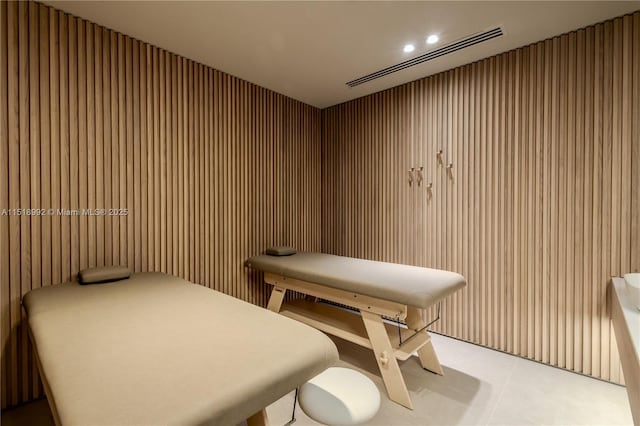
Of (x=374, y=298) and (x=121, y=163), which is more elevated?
(x=121, y=163)

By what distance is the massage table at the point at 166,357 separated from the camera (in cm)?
83

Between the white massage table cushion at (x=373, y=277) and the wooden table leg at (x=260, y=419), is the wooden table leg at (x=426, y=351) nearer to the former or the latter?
the white massage table cushion at (x=373, y=277)

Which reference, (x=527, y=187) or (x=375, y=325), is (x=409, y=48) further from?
(x=375, y=325)

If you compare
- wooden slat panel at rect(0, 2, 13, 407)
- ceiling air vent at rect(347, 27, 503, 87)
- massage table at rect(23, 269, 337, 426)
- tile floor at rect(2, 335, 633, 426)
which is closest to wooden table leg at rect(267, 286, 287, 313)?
tile floor at rect(2, 335, 633, 426)

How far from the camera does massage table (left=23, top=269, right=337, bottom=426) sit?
2.73ft

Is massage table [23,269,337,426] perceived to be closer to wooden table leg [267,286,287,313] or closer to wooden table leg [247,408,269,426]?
wooden table leg [247,408,269,426]

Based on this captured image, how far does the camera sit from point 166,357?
108cm

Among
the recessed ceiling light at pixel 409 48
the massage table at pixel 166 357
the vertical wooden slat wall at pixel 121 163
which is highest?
the recessed ceiling light at pixel 409 48

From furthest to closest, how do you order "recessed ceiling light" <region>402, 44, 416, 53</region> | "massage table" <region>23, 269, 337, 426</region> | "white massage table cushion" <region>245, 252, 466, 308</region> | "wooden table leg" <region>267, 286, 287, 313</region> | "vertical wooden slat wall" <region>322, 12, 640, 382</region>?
"wooden table leg" <region>267, 286, 287, 313</region> → "recessed ceiling light" <region>402, 44, 416, 53</region> → "vertical wooden slat wall" <region>322, 12, 640, 382</region> → "white massage table cushion" <region>245, 252, 466, 308</region> → "massage table" <region>23, 269, 337, 426</region>

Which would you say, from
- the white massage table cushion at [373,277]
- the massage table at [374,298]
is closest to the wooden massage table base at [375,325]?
the massage table at [374,298]

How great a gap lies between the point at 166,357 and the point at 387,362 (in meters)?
1.40

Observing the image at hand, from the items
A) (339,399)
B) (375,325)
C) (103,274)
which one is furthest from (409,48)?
(103,274)

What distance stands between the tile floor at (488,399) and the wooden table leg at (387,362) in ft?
0.20

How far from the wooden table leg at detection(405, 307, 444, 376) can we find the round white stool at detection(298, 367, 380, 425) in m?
0.75
